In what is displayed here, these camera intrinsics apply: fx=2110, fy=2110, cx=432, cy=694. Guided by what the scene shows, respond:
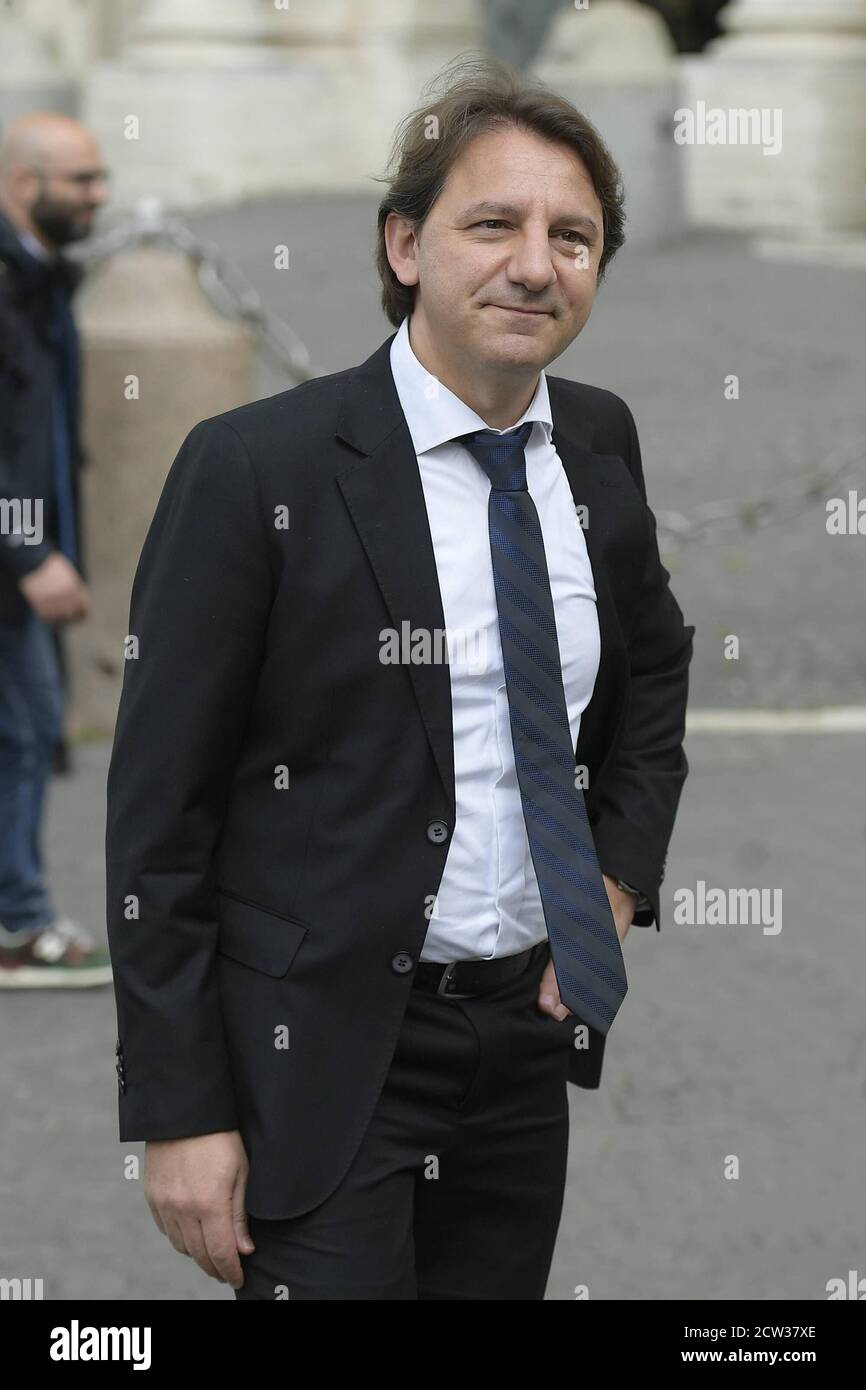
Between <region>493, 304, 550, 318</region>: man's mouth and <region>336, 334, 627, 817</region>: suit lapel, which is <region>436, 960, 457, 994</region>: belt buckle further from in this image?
<region>493, 304, 550, 318</region>: man's mouth

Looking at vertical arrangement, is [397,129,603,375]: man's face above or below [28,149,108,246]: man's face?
below

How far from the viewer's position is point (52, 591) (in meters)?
5.30

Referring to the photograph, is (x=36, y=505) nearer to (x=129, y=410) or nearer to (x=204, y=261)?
(x=129, y=410)

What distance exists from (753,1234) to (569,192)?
249cm

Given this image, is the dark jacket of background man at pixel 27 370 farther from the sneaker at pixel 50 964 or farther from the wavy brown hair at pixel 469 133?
the wavy brown hair at pixel 469 133

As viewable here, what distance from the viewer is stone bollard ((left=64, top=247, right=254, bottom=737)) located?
7.61 m

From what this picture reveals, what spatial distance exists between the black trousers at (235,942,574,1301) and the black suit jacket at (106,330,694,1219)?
0.16ft

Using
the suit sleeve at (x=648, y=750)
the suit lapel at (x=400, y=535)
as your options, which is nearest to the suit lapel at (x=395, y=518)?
the suit lapel at (x=400, y=535)

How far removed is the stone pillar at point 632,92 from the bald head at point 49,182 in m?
9.33

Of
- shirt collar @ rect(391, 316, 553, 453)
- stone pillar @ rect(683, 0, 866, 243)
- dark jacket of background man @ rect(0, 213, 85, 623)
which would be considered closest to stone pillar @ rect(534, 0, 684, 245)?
stone pillar @ rect(683, 0, 866, 243)

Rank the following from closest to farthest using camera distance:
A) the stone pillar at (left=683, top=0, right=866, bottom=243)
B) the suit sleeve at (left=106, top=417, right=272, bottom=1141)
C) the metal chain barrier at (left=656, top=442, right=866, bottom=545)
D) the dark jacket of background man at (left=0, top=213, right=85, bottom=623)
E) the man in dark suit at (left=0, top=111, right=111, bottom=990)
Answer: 1. the suit sleeve at (left=106, top=417, right=272, bottom=1141)
2. the man in dark suit at (left=0, top=111, right=111, bottom=990)
3. the dark jacket of background man at (left=0, top=213, right=85, bottom=623)
4. the metal chain barrier at (left=656, top=442, right=866, bottom=545)
5. the stone pillar at (left=683, top=0, right=866, bottom=243)

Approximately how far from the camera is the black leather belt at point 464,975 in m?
2.64

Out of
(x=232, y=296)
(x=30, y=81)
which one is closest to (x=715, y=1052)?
(x=232, y=296)

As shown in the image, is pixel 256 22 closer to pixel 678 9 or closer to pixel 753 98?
pixel 753 98
